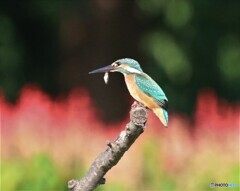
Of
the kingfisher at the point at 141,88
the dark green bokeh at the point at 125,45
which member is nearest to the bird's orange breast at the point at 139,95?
the kingfisher at the point at 141,88

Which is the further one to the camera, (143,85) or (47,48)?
(47,48)

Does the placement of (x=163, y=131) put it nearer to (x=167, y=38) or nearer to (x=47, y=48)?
(x=167, y=38)

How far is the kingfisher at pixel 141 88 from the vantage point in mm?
2082

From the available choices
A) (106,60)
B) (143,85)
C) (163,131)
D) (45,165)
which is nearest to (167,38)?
(106,60)

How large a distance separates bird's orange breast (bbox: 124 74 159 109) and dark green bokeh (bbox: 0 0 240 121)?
17.8 feet

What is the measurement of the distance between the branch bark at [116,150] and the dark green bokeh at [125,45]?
18.3 feet

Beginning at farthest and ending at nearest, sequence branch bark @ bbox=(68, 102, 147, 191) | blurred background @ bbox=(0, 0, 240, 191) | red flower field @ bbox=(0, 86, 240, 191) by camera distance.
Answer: blurred background @ bbox=(0, 0, 240, 191)
red flower field @ bbox=(0, 86, 240, 191)
branch bark @ bbox=(68, 102, 147, 191)

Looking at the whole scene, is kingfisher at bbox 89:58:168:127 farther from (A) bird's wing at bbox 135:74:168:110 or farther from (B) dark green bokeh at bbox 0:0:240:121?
(B) dark green bokeh at bbox 0:0:240:121

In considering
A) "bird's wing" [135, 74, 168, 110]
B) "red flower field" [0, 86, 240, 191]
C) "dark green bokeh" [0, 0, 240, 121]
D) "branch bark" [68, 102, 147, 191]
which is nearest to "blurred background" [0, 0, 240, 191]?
"dark green bokeh" [0, 0, 240, 121]

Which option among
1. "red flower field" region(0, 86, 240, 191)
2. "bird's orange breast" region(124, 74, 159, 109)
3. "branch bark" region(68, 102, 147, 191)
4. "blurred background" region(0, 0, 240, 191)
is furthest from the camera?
"blurred background" region(0, 0, 240, 191)

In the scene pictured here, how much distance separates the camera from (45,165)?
3766 millimetres

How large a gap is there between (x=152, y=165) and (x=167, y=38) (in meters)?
3.97

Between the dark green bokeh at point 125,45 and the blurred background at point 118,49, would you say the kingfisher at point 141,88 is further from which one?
the dark green bokeh at point 125,45

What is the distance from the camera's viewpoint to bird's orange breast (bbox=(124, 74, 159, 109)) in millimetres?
2080
